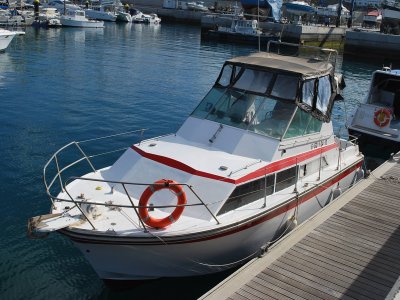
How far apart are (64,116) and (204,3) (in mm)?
79864

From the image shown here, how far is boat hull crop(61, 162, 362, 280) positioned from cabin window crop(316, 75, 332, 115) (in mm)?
2862

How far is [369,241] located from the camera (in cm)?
888

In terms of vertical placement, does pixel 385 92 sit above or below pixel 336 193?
above

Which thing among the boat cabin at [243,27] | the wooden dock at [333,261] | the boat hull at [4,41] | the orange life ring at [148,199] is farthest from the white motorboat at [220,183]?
the boat cabin at [243,27]

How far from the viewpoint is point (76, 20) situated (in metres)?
56.8

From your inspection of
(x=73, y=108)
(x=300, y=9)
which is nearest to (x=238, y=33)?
(x=300, y=9)

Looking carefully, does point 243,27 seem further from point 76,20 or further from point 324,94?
point 324,94

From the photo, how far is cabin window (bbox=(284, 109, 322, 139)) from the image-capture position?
998cm

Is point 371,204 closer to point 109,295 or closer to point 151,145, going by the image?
point 151,145

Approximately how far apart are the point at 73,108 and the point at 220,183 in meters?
13.8

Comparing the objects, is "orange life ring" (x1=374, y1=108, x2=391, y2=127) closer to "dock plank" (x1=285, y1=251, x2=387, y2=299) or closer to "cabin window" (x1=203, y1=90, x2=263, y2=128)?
"cabin window" (x1=203, y1=90, x2=263, y2=128)

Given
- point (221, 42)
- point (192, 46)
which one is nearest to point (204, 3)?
point (221, 42)

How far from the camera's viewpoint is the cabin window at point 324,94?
10.9m

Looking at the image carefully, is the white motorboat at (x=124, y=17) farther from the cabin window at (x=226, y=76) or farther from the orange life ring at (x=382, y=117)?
the cabin window at (x=226, y=76)
